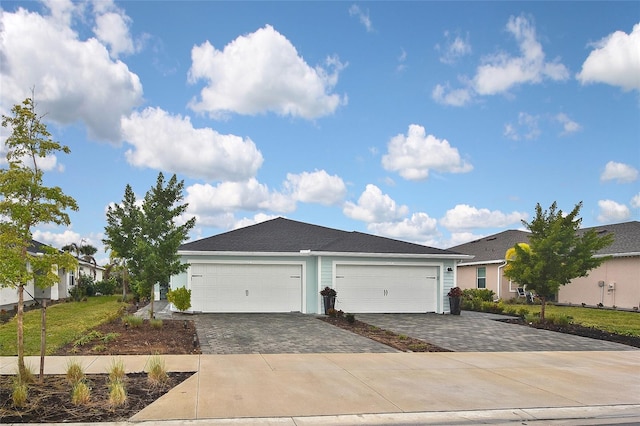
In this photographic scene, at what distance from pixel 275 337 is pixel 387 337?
3.19 meters

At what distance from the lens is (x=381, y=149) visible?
19.3 m

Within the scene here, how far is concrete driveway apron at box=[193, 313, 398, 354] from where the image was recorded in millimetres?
11844

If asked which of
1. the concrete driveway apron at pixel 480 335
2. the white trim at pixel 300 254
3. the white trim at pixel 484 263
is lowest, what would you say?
the concrete driveway apron at pixel 480 335

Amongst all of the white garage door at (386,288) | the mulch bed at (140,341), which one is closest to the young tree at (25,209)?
the mulch bed at (140,341)

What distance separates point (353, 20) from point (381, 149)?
5.08m

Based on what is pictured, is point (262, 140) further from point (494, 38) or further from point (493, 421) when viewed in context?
point (493, 421)

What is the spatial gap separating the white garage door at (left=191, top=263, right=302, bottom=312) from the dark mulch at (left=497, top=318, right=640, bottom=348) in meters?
8.67

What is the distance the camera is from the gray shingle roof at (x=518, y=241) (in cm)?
2577

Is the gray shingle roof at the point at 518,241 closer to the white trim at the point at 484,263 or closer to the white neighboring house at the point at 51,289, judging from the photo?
the white trim at the point at 484,263

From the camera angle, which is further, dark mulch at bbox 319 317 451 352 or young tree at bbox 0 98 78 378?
dark mulch at bbox 319 317 451 352

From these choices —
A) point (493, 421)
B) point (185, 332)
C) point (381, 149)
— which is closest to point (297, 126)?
point (381, 149)

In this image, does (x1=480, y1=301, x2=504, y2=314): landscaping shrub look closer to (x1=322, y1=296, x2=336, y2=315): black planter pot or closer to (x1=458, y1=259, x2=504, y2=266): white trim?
(x1=458, y1=259, x2=504, y2=266): white trim

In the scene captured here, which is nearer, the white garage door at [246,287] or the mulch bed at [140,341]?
the mulch bed at [140,341]

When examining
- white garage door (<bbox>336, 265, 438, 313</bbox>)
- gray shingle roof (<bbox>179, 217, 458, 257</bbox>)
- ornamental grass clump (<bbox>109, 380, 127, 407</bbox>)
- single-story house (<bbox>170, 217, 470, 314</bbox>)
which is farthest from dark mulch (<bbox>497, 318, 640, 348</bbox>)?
ornamental grass clump (<bbox>109, 380, 127, 407</bbox>)
